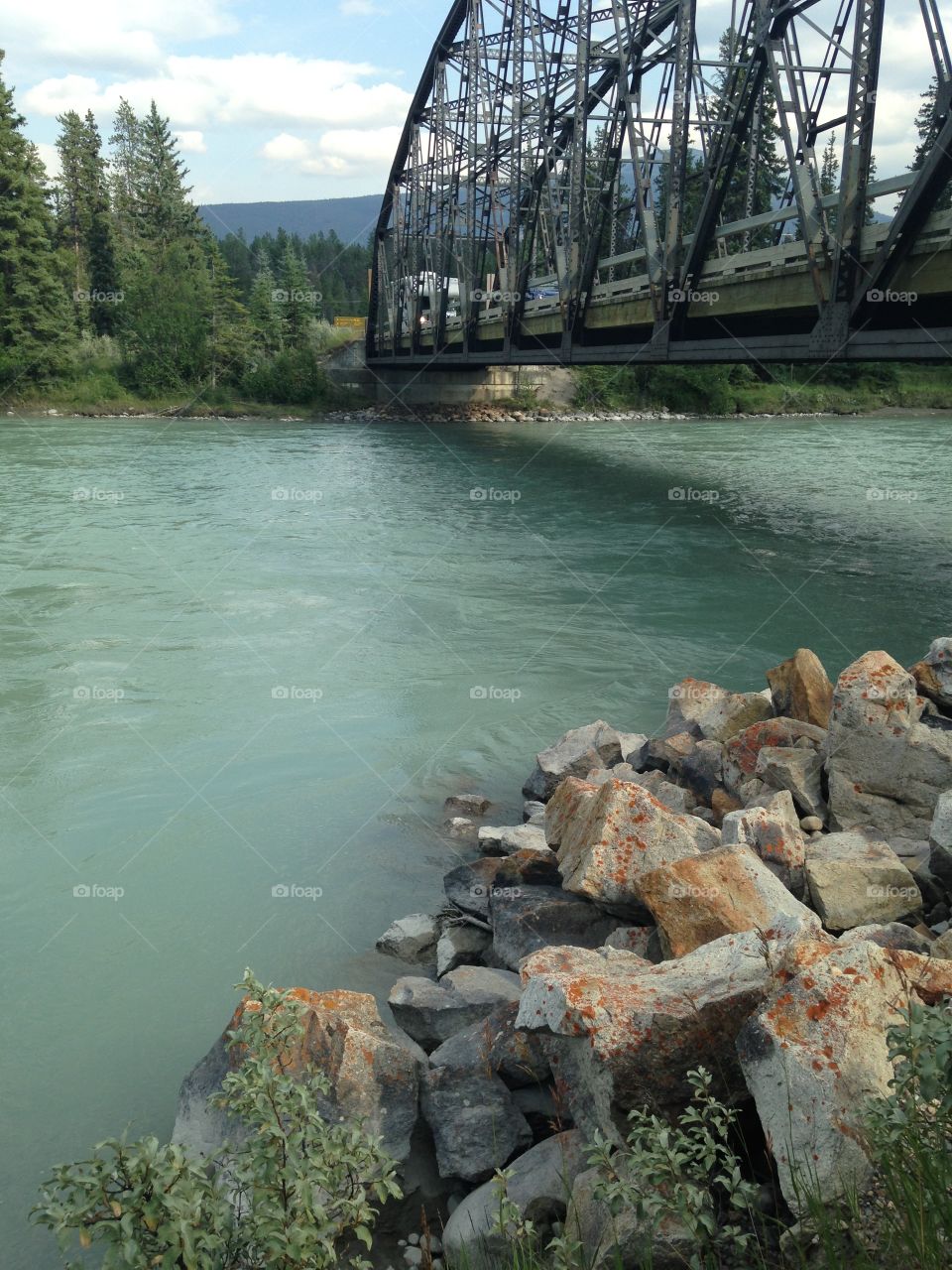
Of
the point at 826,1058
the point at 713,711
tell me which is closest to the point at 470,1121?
the point at 826,1058

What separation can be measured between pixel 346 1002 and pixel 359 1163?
4.99 feet

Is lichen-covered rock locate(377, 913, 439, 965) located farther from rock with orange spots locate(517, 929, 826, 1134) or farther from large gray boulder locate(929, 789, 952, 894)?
large gray boulder locate(929, 789, 952, 894)

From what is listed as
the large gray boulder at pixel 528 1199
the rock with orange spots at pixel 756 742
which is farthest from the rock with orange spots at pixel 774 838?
the large gray boulder at pixel 528 1199

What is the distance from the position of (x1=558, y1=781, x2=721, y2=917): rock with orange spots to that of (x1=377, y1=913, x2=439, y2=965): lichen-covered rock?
0.96 m

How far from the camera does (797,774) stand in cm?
682

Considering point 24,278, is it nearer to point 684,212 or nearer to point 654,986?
point 684,212

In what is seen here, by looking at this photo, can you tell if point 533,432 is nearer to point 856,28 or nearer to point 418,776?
point 856,28

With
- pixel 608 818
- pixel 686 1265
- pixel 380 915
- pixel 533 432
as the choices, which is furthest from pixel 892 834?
pixel 533 432

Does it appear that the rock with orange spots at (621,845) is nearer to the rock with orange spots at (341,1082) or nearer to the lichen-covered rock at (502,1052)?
the lichen-covered rock at (502,1052)

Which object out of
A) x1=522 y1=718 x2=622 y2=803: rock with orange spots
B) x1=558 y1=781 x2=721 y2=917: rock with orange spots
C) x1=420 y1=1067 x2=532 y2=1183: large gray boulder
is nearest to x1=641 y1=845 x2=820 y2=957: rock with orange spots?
x1=558 y1=781 x2=721 y2=917: rock with orange spots

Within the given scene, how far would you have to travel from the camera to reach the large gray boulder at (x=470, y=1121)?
412 centimetres

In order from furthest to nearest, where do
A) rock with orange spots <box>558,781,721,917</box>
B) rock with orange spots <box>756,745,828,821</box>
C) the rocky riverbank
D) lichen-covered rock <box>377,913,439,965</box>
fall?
rock with orange spots <box>756,745,828,821</box> < lichen-covered rock <box>377,913,439,965</box> < rock with orange spots <box>558,781,721,917</box> < the rocky riverbank

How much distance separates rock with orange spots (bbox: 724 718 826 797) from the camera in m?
7.39

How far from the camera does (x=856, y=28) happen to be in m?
15.3
